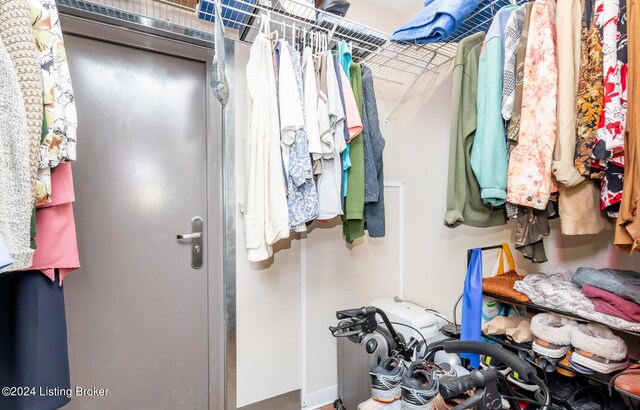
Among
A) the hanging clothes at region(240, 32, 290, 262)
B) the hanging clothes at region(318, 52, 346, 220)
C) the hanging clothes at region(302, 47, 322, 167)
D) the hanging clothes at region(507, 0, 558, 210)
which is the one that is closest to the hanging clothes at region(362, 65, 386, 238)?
the hanging clothes at region(318, 52, 346, 220)

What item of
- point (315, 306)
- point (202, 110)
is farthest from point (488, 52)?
point (315, 306)

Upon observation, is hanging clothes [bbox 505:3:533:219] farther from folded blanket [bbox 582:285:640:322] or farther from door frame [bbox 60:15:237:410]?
door frame [bbox 60:15:237:410]

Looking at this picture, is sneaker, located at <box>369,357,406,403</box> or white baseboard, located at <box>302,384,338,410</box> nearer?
sneaker, located at <box>369,357,406,403</box>

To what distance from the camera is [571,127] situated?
85 cm

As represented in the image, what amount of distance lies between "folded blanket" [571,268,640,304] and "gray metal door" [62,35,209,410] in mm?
1532

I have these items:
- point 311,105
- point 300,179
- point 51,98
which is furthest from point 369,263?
point 51,98

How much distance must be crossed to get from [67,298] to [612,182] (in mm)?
1974

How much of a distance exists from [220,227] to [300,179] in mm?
626

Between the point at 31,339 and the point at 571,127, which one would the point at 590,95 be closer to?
the point at 571,127

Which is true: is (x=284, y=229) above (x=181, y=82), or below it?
below

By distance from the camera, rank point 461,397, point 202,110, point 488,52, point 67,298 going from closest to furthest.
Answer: point 461,397 → point 488,52 → point 67,298 → point 202,110

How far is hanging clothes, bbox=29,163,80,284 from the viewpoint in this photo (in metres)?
0.77

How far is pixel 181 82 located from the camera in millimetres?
1457

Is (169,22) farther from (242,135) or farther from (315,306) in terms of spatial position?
(315,306)
